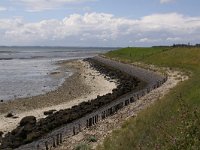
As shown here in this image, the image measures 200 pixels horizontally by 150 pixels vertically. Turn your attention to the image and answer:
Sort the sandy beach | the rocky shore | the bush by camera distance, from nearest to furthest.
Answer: the bush < the rocky shore < the sandy beach

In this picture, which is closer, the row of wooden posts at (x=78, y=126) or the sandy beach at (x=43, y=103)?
the row of wooden posts at (x=78, y=126)

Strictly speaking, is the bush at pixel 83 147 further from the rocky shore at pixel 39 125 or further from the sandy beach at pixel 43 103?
the sandy beach at pixel 43 103

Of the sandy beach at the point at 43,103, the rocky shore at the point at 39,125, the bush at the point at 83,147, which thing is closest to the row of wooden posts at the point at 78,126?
the rocky shore at the point at 39,125

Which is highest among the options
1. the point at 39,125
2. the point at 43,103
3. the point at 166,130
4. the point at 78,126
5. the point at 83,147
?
the point at 166,130

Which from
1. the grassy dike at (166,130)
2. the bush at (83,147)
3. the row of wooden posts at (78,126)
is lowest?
the row of wooden posts at (78,126)

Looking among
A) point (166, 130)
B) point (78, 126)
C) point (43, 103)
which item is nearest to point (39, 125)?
point (78, 126)

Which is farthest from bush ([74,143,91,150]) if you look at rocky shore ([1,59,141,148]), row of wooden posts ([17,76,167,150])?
rocky shore ([1,59,141,148])

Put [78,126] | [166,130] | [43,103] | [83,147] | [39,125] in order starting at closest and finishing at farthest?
1. [166,130]
2. [83,147]
3. [78,126]
4. [39,125]
5. [43,103]

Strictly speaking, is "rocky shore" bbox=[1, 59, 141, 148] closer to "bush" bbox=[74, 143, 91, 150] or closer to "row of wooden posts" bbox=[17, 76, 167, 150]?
"row of wooden posts" bbox=[17, 76, 167, 150]

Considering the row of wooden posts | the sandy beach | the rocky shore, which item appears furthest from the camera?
the sandy beach

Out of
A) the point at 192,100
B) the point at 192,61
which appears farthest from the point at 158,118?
the point at 192,61

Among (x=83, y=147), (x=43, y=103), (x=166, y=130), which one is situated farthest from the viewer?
(x=43, y=103)

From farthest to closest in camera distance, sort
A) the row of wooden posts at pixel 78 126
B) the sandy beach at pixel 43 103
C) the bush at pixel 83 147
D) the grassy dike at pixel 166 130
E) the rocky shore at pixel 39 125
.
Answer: the sandy beach at pixel 43 103 < the rocky shore at pixel 39 125 < the row of wooden posts at pixel 78 126 < the bush at pixel 83 147 < the grassy dike at pixel 166 130

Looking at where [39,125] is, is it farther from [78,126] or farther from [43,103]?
[43,103]
